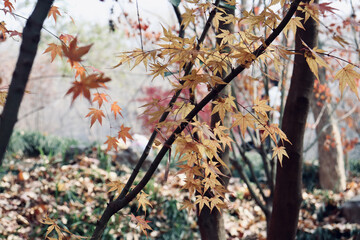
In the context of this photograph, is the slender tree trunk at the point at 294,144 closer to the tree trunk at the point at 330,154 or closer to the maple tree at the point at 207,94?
the maple tree at the point at 207,94

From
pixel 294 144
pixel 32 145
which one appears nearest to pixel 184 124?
pixel 294 144

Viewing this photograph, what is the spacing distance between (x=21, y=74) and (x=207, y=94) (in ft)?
2.14

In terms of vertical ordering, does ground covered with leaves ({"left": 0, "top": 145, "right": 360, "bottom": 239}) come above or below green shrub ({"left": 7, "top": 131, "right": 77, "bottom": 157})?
below

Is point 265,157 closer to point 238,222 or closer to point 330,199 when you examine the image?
point 238,222

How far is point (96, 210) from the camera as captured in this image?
3408 mm

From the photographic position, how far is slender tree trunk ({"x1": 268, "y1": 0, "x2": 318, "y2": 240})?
6.16ft

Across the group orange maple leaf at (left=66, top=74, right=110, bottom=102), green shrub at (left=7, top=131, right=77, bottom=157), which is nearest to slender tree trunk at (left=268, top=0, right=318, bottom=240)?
orange maple leaf at (left=66, top=74, right=110, bottom=102)

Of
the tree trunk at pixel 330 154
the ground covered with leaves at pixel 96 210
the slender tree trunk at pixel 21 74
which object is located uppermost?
the tree trunk at pixel 330 154

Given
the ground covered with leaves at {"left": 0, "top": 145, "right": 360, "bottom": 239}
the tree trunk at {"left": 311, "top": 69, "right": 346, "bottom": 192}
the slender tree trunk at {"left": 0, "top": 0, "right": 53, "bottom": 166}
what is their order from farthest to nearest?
the tree trunk at {"left": 311, "top": 69, "right": 346, "bottom": 192} → the ground covered with leaves at {"left": 0, "top": 145, "right": 360, "bottom": 239} → the slender tree trunk at {"left": 0, "top": 0, "right": 53, "bottom": 166}

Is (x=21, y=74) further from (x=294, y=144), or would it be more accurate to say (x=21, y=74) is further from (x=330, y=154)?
(x=330, y=154)

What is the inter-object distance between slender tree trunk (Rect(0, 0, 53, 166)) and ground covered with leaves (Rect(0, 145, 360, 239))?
218cm

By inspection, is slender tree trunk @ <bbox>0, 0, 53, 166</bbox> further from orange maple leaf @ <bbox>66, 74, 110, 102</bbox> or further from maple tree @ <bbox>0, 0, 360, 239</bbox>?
orange maple leaf @ <bbox>66, 74, 110, 102</bbox>

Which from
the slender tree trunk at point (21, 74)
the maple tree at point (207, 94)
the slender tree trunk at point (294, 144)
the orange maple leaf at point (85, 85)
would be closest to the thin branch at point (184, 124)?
the maple tree at point (207, 94)

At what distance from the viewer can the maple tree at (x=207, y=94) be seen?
2.78 ft
